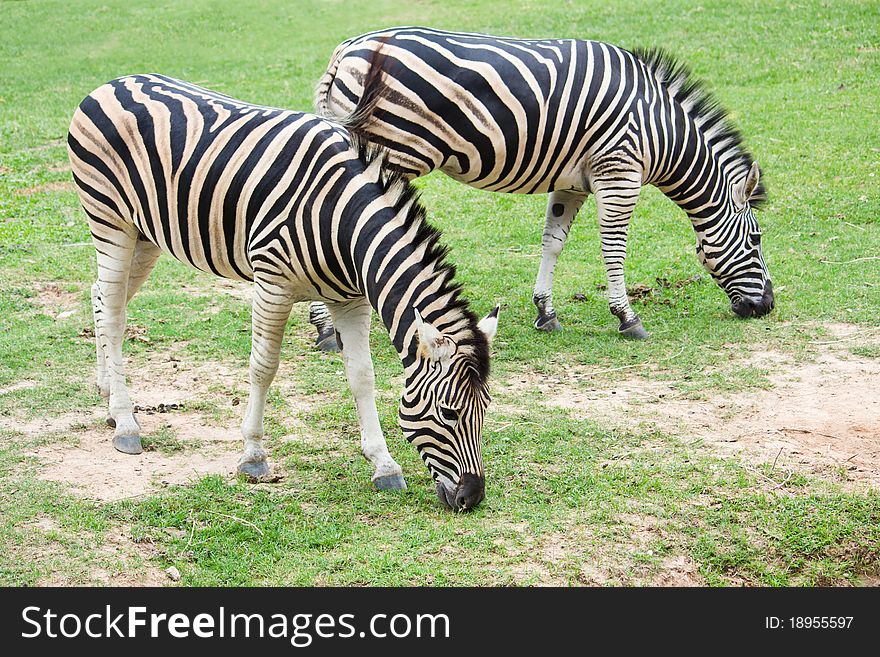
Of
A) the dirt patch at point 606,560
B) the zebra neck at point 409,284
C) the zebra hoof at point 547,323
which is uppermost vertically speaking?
the zebra neck at point 409,284

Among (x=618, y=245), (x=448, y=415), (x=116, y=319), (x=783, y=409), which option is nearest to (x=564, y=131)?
(x=618, y=245)

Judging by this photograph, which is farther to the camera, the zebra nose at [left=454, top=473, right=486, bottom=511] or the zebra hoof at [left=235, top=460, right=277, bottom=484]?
the zebra hoof at [left=235, top=460, right=277, bottom=484]


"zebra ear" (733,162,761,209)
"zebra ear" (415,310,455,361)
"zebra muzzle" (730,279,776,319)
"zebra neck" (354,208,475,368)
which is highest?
"zebra ear" (733,162,761,209)

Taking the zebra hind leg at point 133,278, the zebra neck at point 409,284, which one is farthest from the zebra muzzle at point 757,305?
the zebra hind leg at point 133,278

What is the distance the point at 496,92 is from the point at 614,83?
1125mm

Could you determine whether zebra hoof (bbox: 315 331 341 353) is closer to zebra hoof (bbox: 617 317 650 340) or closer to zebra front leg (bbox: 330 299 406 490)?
zebra front leg (bbox: 330 299 406 490)

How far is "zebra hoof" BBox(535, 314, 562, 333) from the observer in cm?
884

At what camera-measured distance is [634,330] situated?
8.60 m

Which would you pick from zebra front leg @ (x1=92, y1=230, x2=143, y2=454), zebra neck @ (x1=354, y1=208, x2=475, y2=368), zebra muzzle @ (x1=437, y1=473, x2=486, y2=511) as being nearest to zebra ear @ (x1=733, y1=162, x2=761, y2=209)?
zebra neck @ (x1=354, y1=208, x2=475, y2=368)

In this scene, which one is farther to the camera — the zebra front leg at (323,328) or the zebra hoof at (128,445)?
the zebra front leg at (323,328)

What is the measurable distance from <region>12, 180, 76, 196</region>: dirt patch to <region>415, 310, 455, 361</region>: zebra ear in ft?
30.8

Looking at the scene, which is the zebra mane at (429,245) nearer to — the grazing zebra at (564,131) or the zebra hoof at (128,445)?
the grazing zebra at (564,131)

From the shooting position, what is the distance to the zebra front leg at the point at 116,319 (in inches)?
256

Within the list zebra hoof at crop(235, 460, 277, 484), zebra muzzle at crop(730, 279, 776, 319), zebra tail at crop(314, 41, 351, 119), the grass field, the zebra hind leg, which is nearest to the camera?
the grass field
